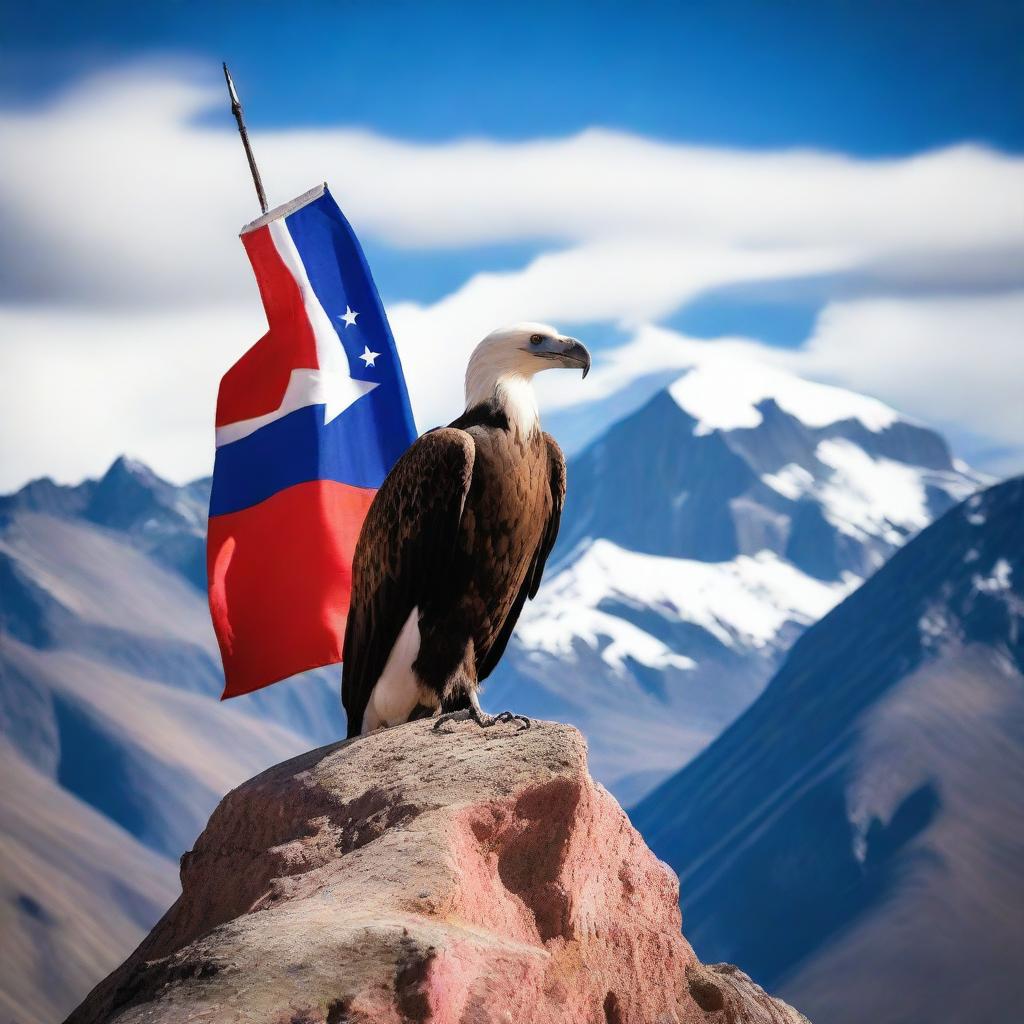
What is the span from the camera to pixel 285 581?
576 inches

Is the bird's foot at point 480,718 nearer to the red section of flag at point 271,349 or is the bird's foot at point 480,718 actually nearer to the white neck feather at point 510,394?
the white neck feather at point 510,394

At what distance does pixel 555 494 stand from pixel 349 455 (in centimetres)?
343

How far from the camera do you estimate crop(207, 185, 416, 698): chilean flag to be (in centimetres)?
1470

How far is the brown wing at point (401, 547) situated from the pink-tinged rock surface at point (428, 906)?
1193 mm

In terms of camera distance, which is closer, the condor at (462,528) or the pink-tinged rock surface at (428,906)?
the pink-tinged rock surface at (428,906)

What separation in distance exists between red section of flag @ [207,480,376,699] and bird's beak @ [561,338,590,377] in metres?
3.83

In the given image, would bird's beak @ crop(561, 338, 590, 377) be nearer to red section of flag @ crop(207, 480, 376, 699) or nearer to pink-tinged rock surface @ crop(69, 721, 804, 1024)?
pink-tinged rock surface @ crop(69, 721, 804, 1024)

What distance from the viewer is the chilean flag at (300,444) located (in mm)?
14703

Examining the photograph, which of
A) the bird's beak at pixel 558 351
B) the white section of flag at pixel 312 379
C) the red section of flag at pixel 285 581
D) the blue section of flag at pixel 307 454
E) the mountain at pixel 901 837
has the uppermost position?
the bird's beak at pixel 558 351

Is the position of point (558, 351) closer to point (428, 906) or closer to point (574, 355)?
point (574, 355)

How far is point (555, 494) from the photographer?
40.0 feet

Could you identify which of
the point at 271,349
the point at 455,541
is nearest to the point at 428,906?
the point at 455,541

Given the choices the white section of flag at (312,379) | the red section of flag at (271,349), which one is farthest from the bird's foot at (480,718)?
the red section of flag at (271,349)

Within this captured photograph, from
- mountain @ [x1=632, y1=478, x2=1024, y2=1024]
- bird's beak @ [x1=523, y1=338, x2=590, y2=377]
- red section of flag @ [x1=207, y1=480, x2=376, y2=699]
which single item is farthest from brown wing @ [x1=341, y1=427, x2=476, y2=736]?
mountain @ [x1=632, y1=478, x2=1024, y2=1024]
